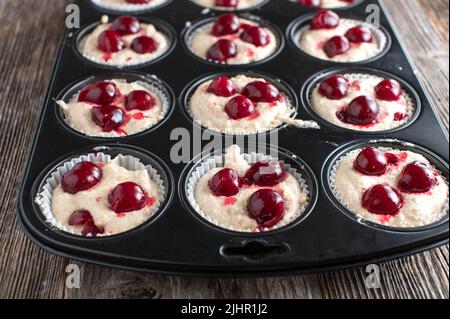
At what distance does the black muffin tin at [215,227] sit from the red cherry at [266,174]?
0.11 meters

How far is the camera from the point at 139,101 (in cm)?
332

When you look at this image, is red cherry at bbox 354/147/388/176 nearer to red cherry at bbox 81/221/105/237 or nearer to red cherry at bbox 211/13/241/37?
red cherry at bbox 81/221/105/237

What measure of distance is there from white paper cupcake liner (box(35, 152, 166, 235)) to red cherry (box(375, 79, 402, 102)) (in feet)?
4.50

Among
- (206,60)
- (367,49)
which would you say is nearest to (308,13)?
(367,49)

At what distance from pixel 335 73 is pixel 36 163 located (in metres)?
1.78

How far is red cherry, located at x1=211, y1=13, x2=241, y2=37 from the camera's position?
12.8 ft

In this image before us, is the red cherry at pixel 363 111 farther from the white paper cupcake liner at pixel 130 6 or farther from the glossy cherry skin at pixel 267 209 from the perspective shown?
the white paper cupcake liner at pixel 130 6

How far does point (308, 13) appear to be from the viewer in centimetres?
409

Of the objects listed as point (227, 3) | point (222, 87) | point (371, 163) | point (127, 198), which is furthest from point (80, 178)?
point (227, 3)

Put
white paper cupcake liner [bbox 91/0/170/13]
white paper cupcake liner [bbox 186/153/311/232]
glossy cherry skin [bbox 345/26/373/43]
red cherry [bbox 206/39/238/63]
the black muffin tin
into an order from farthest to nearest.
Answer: white paper cupcake liner [bbox 91/0/170/13]
glossy cherry skin [bbox 345/26/373/43]
red cherry [bbox 206/39/238/63]
white paper cupcake liner [bbox 186/153/311/232]
the black muffin tin

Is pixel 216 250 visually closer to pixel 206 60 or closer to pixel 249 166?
pixel 249 166

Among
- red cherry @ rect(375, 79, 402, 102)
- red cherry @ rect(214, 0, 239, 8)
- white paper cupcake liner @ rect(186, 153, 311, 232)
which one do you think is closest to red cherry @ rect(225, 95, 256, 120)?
white paper cupcake liner @ rect(186, 153, 311, 232)

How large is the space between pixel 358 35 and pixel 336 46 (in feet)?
0.67

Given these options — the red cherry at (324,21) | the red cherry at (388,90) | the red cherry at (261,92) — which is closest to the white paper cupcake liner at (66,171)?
the red cherry at (261,92)
